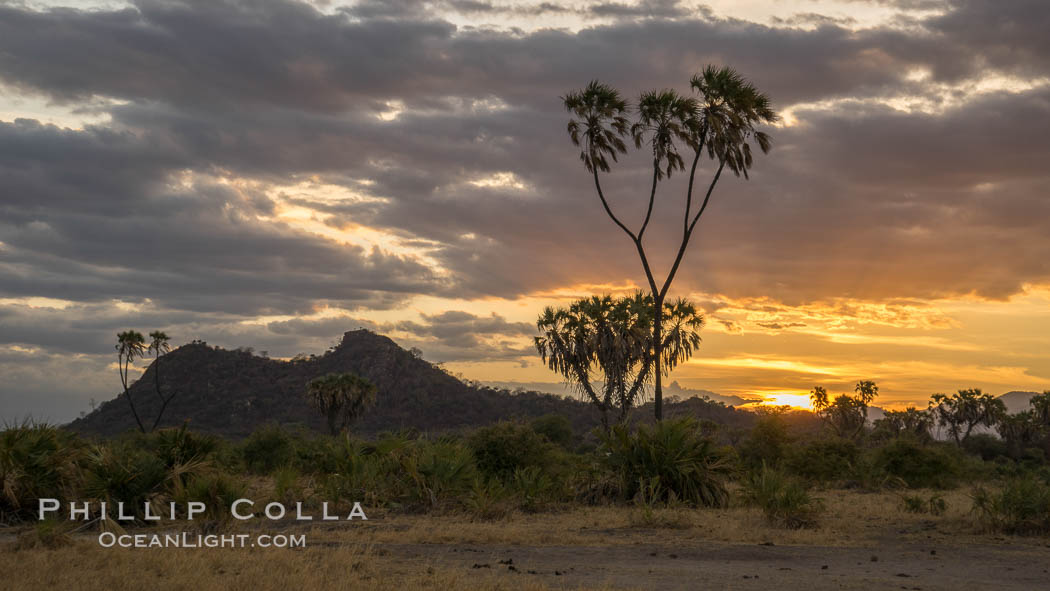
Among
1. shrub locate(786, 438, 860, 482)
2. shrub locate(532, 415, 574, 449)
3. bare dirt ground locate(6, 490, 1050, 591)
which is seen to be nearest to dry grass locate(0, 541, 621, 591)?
bare dirt ground locate(6, 490, 1050, 591)

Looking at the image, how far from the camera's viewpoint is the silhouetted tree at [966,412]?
8005 centimetres

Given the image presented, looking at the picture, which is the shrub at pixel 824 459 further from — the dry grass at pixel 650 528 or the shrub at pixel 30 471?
the shrub at pixel 30 471

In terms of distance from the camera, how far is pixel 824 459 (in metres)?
33.0

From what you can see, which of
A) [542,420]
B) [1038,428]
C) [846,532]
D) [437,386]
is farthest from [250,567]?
[437,386]

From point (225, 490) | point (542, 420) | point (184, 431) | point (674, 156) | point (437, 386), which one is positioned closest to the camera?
point (225, 490)

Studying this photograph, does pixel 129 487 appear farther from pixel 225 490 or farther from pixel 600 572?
pixel 600 572

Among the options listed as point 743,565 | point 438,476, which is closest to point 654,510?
point 438,476

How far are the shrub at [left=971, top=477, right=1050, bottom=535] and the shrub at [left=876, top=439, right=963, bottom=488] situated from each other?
15529 mm

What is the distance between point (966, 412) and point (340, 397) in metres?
59.8

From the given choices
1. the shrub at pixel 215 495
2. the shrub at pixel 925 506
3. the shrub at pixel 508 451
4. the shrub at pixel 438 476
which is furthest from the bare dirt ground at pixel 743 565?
the shrub at pixel 508 451

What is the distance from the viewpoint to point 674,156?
3531 centimetres

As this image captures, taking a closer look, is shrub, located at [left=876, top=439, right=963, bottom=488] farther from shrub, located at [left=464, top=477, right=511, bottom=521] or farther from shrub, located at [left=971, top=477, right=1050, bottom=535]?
shrub, located at [left=464, top=477, right=511, bottom=521]

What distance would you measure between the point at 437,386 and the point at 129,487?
96323 millimetres

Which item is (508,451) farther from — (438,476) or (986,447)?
(986,447)
